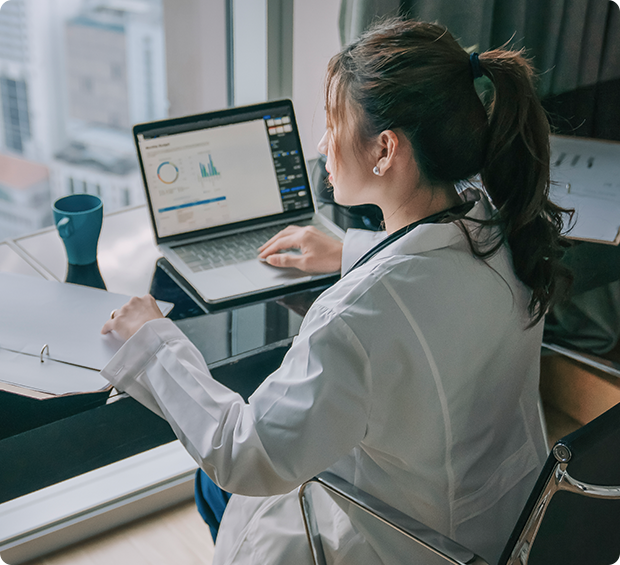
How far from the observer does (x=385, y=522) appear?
0.88 m

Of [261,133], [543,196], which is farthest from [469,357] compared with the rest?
[261,133]

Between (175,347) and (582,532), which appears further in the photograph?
(175,347)

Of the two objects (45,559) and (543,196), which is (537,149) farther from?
(45,559)

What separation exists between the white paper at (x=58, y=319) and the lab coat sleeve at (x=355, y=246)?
383 mm

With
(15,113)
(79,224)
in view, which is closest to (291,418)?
(79,224)

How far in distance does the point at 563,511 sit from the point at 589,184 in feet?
3.27

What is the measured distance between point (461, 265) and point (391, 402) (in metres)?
0.19

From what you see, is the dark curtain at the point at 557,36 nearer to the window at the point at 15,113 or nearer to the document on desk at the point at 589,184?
the document on desk at the point at 589,184

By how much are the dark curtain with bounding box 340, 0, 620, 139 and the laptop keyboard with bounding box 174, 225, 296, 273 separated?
1.85 ft

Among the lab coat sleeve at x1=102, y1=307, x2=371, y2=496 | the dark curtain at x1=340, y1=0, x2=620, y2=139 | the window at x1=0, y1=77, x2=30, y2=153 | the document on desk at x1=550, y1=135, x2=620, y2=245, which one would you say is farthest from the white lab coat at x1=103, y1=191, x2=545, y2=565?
the window at x1=0, y1=77, x2=30, y2=153

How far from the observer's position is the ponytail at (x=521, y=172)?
2.84 feet

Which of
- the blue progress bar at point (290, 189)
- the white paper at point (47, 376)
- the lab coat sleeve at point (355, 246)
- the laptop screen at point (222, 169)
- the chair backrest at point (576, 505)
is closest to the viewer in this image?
the chair backrest at point (576, 505)

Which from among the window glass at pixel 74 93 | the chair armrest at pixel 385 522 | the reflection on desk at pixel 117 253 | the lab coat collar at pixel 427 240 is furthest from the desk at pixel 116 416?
the window glass at pixel 74 93

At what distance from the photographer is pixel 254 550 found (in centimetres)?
98
